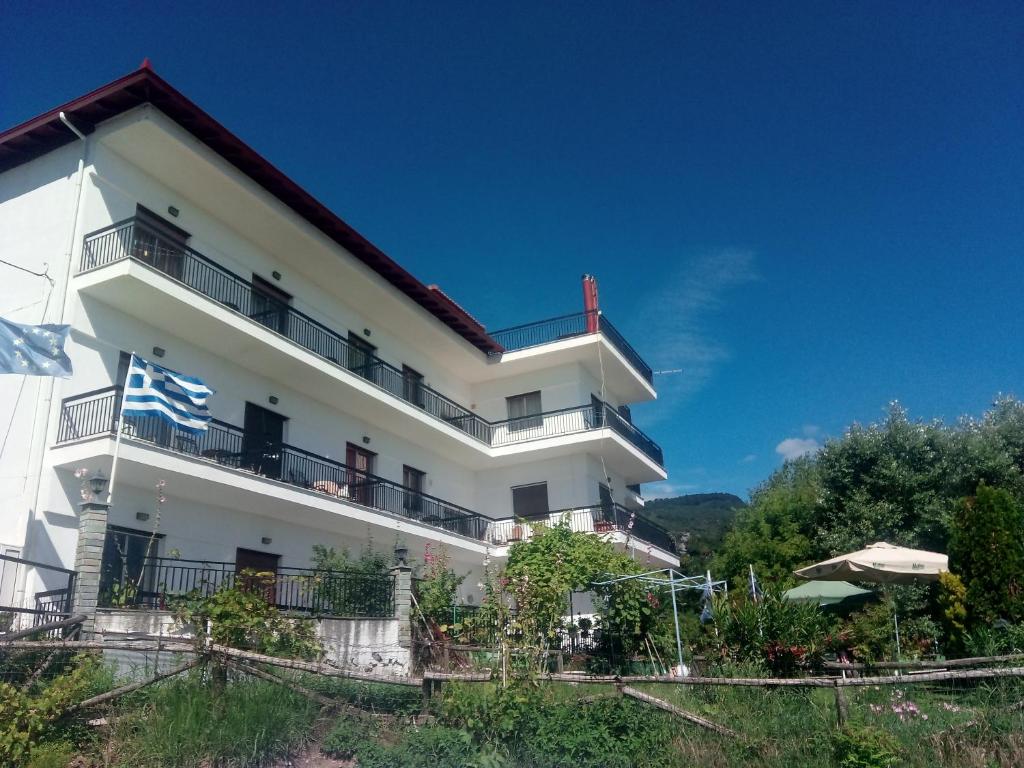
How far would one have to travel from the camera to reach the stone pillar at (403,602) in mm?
13180

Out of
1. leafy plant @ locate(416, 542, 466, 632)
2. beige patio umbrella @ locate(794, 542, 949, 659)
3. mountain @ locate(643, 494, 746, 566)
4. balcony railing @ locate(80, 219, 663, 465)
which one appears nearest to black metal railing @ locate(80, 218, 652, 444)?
balcony railing @ locate(80, 219, 663, 465)

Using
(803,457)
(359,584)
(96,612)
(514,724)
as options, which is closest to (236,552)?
(359,584)

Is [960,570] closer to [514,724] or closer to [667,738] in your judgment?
[667,738]

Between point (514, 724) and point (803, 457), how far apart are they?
115ft

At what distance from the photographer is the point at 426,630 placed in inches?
537

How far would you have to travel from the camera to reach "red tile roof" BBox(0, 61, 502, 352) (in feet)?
45.5

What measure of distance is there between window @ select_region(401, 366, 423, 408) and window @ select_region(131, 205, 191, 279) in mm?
8087

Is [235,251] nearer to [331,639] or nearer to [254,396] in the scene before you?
[254,396]

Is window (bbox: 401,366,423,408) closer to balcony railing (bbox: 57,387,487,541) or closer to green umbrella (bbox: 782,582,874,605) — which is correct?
balcony railing (bbox: 57,387,487,541)

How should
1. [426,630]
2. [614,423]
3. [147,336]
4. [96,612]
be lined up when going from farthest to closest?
[614,423] < [147,336] < [426,630] < [96,612]

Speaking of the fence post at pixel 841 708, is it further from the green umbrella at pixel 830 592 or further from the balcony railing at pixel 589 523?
the balcony railing at pixel 589 523

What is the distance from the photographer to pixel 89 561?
9922 mm

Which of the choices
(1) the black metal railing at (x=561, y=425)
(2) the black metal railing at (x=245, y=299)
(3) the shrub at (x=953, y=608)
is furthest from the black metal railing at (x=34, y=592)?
(1) the black metal railing at (x=561, y=425)

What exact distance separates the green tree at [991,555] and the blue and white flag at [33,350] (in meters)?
13.8
